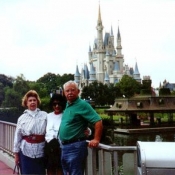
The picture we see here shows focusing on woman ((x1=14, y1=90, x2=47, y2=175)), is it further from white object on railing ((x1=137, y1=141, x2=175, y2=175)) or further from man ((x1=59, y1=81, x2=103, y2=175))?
white object on railing ((x1=137, y1=141, x2=175, y2=175))

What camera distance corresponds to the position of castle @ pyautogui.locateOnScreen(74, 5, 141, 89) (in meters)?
124

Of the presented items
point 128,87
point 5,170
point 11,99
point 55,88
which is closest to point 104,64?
point 128,87

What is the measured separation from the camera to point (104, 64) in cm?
13038

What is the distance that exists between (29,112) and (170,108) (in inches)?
1217

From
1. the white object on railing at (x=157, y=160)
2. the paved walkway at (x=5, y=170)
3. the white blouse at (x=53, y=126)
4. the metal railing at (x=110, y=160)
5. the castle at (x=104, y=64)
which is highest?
the castle at (x=104, y=64)

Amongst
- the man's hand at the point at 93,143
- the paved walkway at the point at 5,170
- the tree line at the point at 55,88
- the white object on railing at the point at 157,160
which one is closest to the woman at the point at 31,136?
the man's hand at the point at 93,143

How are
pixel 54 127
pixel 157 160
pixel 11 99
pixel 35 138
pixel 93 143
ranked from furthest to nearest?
1. pixel 11 99
2. pixel 35 138
3. pixel 54 127
4. pixel 93 143
5. pixel 157 160

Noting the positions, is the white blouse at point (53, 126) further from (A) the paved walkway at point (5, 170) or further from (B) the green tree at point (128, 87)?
(B) the green tree at point (128, 87)

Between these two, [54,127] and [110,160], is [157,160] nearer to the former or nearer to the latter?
[110,160]

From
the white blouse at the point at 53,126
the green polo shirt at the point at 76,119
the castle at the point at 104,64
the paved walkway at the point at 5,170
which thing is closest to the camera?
the green polo shirt at the point at 76,119

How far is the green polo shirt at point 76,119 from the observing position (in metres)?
4.02

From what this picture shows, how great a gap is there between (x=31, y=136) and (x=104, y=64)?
12616cm

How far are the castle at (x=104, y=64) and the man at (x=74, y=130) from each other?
11713 centimetres

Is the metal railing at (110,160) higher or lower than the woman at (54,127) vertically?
lower
